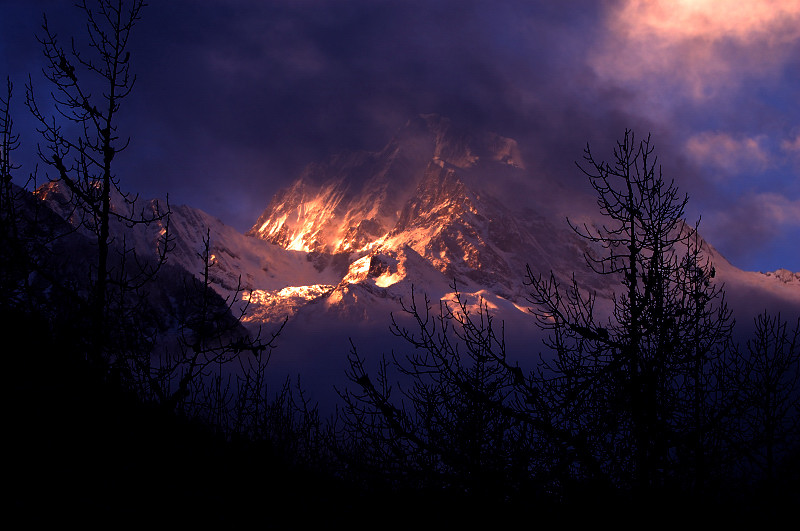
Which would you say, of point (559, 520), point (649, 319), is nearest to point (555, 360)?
point (649, 319)

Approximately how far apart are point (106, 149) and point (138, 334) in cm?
368

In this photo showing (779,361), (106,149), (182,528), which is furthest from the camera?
(779,361)

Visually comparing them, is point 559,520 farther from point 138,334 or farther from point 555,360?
point 138,334

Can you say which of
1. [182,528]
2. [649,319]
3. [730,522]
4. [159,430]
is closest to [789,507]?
[730,522]

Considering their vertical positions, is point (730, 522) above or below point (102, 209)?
below

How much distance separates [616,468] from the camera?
7.61 m

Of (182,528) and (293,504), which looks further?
(293,504)

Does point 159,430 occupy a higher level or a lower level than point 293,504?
higher

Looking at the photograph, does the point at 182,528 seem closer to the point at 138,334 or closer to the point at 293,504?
the point at 293,504

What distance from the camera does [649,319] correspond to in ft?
26.0

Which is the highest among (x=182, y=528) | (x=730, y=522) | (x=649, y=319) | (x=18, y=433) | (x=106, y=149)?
(x=106, y=149)

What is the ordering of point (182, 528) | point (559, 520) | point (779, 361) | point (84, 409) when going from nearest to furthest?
point (182, 528)
point (559, 520)
point (84, 409)
point (779, 361)

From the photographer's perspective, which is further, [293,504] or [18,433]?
[293,504]

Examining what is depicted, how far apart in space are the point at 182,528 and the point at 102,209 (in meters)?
6.95
